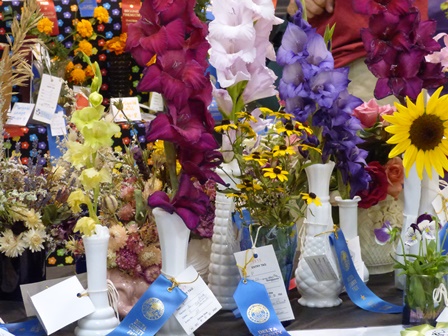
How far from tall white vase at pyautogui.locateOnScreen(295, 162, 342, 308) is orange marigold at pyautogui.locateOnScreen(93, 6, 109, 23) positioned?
2.18 m

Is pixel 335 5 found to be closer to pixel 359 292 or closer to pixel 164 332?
pixel 359 292

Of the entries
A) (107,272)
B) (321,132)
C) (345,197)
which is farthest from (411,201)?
(107,272)

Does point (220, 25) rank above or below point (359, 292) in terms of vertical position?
above

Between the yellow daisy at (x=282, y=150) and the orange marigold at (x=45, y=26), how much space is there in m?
2.17

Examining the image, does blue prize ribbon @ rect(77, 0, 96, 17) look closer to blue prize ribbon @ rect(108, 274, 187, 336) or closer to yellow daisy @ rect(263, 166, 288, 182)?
yellow daisy @ rect(263, 166, 288, 182)

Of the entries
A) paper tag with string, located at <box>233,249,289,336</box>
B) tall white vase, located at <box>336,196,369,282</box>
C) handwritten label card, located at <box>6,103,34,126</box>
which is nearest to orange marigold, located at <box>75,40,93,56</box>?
handwritten label card, located at <box>6,103,34,126</box>

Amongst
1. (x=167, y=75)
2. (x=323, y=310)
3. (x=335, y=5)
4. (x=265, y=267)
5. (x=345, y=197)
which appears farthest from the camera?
(x=335, y=5)

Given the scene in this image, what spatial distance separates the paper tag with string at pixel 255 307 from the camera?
1421mm

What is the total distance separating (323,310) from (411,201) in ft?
1.03

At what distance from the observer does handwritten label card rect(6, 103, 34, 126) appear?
314 cm

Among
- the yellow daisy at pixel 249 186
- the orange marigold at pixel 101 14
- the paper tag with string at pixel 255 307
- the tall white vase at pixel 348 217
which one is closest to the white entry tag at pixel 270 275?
the paper tag with string at pixel 255 307

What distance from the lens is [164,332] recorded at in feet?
4.55

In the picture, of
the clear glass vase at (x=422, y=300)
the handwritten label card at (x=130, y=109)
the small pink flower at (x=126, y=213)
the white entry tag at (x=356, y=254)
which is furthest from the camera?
the handwritten label card at (x=130, y=109)

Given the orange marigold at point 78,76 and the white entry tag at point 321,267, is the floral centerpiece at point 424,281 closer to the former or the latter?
the white entry tag at point 321,267
